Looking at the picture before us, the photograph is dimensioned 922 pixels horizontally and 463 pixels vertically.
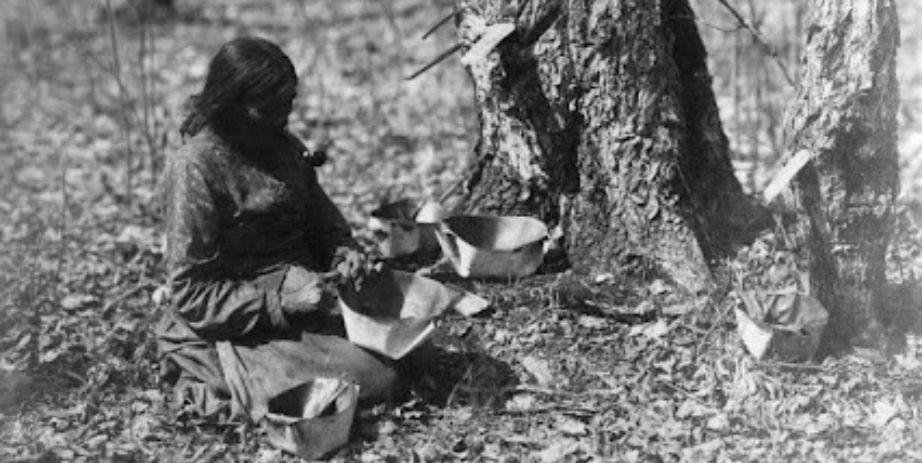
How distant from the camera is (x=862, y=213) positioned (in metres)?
4.63

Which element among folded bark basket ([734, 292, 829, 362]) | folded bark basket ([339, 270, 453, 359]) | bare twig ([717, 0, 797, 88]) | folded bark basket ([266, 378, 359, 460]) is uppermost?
bare twig ([717, 0, 797, 88])

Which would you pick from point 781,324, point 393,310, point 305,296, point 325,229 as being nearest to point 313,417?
point 305,296

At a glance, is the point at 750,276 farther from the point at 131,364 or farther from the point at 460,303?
the point at 131,364

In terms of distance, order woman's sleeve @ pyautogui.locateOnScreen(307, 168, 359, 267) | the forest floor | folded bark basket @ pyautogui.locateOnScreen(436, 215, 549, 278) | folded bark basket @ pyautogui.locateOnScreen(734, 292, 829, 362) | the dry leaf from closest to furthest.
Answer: the forest floor → folded bark basket @ pyautogui.locateOnScreen(734, 292, 829, 362) → the dry leaf → woman's sleeve @ pyautogui.locateOnScreen(307, 168, 359, 267) → folded bark basket @ pyautogui.locateOnScreen(436, 215, 549, 278)

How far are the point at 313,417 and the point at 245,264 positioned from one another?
2.73ft

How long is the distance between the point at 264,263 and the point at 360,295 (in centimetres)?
43

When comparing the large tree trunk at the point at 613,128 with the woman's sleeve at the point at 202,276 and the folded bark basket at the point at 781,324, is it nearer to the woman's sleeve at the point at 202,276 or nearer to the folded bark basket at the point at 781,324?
the folded bark basket at the point at 781,324

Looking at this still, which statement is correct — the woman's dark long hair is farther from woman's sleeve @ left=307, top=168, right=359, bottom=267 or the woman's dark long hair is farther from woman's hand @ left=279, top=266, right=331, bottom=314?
woman's hand @ left=279, top=266, right=331, bottom=314

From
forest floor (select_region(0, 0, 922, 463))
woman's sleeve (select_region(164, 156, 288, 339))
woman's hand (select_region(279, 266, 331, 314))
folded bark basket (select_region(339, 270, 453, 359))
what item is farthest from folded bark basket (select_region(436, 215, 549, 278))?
woman's sleeve (select_region(164, 156, 288, 339))

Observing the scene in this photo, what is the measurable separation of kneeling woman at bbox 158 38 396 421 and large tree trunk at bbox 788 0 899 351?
1862 millimetres

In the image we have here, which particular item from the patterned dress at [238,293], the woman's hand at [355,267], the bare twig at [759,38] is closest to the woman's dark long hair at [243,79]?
the patterned dress at [238,293]

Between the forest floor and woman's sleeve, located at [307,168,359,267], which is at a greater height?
woman's sleeve, located at [307,168,359,267]

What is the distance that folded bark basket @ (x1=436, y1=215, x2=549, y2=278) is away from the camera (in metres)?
5.34

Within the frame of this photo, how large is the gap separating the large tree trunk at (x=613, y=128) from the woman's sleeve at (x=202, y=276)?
4.83 ft
